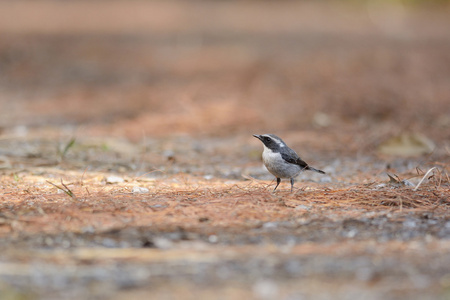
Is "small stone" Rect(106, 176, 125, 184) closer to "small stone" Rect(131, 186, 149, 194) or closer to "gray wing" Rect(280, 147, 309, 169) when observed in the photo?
"small stone" Rect(131, 186, 149, 194)

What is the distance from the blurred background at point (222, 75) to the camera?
896cm

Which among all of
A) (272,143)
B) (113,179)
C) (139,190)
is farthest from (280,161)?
(113,179)

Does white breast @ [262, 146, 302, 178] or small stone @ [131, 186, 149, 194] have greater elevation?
white breast @ [262, 146, 302, 178]

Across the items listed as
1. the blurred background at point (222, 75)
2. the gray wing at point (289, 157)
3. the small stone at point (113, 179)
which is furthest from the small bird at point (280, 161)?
the blurred background at point (222, 75)

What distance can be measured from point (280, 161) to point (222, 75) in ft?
23.6

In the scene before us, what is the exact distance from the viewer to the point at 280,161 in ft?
17.2

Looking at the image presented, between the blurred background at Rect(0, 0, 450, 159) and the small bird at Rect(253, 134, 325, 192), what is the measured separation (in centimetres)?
221

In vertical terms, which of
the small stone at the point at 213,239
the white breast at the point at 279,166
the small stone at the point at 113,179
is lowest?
the small stone at the point at 113,179

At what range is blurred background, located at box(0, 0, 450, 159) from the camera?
29.4 ft

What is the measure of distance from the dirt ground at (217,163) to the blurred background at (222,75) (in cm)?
6

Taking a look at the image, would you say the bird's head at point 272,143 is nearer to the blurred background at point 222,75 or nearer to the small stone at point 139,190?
the small stone at point 139,190

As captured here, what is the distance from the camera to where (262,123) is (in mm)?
9227

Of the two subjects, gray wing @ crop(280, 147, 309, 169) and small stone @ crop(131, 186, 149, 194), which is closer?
small stone @ crop(131, 186, 149, 194)

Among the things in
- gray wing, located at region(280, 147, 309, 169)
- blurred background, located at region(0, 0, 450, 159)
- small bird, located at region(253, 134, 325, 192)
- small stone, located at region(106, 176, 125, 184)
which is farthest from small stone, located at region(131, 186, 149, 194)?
blurred background, located at region(0, 0, 450, 159)
